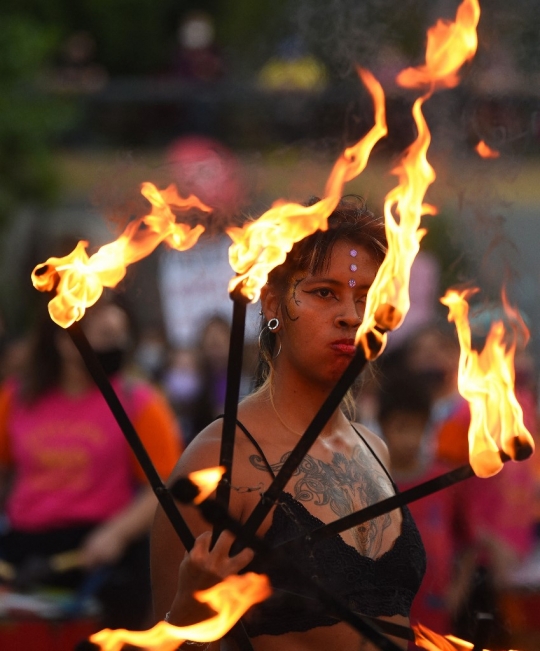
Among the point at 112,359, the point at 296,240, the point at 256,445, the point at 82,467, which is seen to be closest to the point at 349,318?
the point at 296,240

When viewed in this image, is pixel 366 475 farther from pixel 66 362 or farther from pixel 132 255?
pixel 66 362

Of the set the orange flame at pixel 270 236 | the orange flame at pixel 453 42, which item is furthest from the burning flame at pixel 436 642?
the orange flame at pixel 453 42

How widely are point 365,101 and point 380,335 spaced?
2.49 metres

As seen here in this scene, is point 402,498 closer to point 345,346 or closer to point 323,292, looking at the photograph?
point 345,346

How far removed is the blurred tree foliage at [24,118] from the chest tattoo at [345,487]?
10.1m

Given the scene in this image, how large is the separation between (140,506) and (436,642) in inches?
86.6

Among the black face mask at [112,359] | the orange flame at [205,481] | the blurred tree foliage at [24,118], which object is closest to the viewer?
the orange flame at [205,481]

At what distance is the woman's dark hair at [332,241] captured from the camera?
104 inches

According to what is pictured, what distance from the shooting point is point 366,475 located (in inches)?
109

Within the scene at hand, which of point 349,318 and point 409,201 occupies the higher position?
point 409,201

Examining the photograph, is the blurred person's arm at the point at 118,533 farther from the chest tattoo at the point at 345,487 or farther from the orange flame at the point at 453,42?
the orange flame at the point at 453,42

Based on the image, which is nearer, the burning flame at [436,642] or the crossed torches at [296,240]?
the crossed torches at [296,240]

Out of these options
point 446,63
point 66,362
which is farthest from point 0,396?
point 446,63

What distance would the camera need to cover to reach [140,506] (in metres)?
4.56
